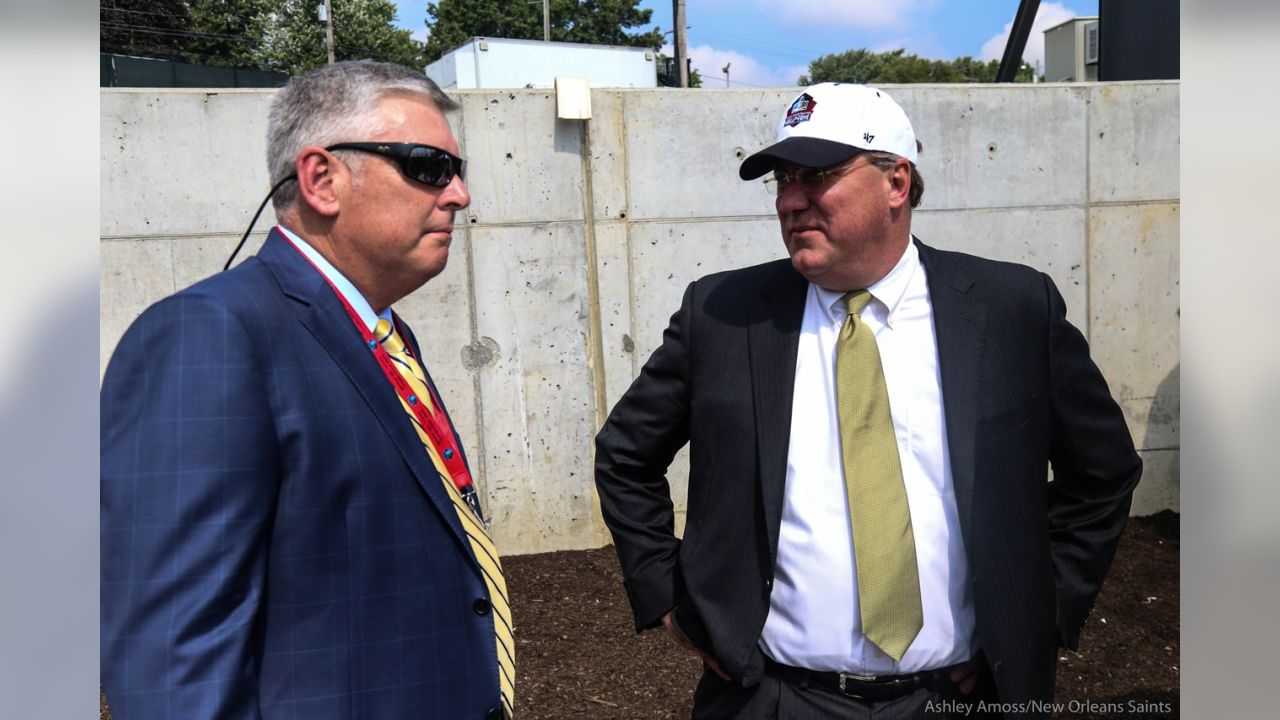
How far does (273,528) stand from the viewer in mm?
1524

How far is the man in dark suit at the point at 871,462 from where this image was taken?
2057mm

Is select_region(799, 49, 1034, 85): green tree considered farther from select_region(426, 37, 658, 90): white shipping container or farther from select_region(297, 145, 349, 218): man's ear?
select_region(297, 145, 349, 218): man's ear

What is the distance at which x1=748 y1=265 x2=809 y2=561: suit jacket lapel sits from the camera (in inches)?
83.8

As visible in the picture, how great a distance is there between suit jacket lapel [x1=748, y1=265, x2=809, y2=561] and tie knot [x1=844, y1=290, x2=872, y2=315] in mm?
116

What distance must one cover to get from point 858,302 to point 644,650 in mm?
2945

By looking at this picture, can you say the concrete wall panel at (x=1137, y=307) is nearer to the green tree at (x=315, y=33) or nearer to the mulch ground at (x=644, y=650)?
the mulch ground at (x=644, y=650)

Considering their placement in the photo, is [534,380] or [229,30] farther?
[229,30]

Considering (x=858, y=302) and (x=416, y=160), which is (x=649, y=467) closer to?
(x=858, y=302)

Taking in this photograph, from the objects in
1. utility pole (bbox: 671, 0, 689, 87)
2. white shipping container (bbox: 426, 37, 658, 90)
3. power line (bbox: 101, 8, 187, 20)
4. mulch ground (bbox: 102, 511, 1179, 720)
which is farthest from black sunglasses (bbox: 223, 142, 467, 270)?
power line (bbox: 101, 8, 187, 20)

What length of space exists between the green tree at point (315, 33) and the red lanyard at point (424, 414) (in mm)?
41860

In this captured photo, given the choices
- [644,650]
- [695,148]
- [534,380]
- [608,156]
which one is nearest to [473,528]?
[644,650]

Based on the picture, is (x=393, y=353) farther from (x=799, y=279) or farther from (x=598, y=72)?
(x=598, y=72)

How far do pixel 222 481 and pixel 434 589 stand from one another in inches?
17.5

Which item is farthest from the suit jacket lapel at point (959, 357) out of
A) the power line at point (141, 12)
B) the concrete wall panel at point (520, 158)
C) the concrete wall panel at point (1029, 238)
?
the power line at point (141, 12)
